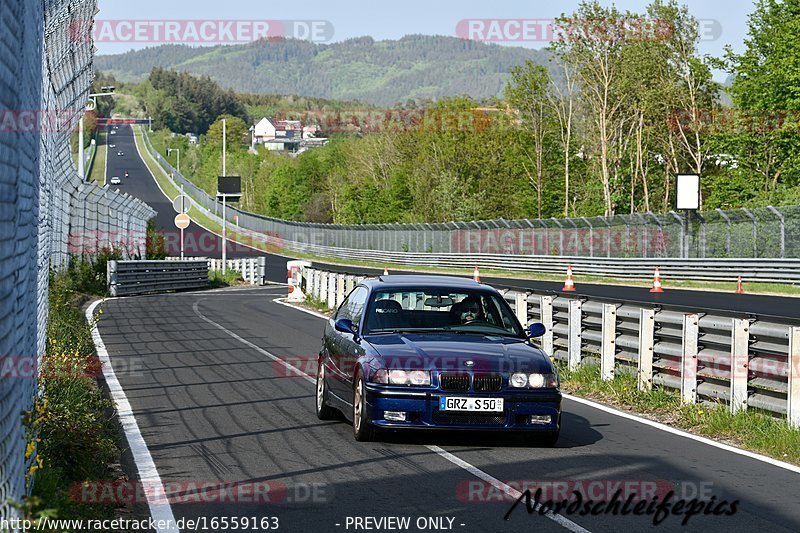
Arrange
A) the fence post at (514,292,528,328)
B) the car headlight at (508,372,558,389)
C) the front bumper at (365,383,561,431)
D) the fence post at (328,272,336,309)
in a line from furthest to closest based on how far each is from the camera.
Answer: the fence post at (328,272,336,309) → the fence post at (514,292,528,328) → the car headlight at (508,372,558,389) → the front bumper at (365,383,561,431)

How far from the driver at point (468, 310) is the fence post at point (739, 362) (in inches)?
98.4

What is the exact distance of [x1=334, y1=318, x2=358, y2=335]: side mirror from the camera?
11.2m

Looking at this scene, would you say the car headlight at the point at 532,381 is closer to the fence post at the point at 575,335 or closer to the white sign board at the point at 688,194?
the fence post at the point at 575,335

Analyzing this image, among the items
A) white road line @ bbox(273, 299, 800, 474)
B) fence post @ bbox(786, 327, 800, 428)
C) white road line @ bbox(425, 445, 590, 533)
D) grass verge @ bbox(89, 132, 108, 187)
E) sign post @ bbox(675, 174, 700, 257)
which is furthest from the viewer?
grass verge @ bbox(89, 132, 108, 187)

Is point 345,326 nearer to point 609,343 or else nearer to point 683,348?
point 683,348

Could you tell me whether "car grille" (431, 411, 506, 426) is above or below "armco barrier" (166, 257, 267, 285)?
above

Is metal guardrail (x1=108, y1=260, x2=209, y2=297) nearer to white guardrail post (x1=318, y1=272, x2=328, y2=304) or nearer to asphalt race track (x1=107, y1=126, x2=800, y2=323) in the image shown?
asphalt race track (x1=107, y1=126, x2=800, y2=323)

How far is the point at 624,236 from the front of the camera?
49188mm

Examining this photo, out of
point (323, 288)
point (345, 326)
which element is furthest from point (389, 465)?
point (323, 288)

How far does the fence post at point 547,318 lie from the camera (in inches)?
660

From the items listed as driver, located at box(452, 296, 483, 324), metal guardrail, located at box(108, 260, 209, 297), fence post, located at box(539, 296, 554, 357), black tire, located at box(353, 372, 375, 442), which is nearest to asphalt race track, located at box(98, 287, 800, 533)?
black tire, located at box(353, 372, 375, 442)

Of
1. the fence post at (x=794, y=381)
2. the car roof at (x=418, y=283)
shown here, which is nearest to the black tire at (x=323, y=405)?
the car roof at (x=418, y=283)

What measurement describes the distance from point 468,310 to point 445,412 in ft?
5.74

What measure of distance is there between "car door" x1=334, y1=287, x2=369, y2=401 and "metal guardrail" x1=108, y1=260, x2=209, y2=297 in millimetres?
27651
